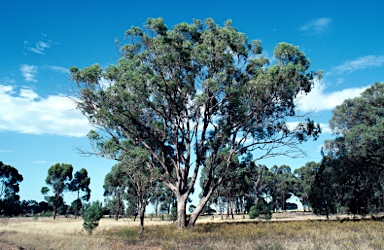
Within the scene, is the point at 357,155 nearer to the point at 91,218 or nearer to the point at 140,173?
the point at 140,173

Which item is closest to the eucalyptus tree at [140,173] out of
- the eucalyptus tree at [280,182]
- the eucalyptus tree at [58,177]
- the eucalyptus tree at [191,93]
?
the eucalyptus tree at [191,93]

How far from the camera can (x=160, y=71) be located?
22.8m

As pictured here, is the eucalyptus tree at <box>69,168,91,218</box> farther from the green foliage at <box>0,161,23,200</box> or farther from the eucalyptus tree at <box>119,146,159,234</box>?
the eucalyptus tree at <box>119,146,159,234</box>

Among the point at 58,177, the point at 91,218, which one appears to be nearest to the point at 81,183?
the point at 58,177

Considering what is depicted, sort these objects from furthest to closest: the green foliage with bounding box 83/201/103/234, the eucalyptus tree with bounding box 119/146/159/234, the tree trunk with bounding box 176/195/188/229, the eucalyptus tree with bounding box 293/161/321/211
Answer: the eucalyptus tree with bounding box 293/161/321/211 → the tree trunk with bounding box 176/195/188/229 → the green foliage with bounding box 83/201/103/234 → the eucalyptus tree with bounding box 119/146/159/234

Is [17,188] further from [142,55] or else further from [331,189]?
[331,189]

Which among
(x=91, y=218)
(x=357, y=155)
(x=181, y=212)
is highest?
(x=357, y=155)

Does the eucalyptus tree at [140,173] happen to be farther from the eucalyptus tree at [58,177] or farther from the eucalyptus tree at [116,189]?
the eucalyptus tree at [58,177]

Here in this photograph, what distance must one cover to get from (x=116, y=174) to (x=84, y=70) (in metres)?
33.0

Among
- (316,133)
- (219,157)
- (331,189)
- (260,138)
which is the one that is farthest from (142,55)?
(331,189)

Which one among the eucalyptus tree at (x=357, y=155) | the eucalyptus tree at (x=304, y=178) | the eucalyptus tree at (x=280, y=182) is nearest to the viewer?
the eucalyptus tree at (x=357, y=155)

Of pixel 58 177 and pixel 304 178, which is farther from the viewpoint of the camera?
pixel 304 178

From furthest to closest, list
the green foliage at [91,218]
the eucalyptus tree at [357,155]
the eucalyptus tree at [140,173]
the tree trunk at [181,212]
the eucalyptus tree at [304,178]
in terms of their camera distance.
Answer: the eucalyptus tree at [304,178]
the eucalyptus tree at [357,155]
the tree trunk at [181,212]
the green foliage at [91,218]
the eucalyptus tree at [140,173]

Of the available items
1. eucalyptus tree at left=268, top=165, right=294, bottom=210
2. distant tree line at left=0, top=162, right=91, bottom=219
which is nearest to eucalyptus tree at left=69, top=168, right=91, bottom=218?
distant tree line at left=0, top=162, right=91, bottom=219
